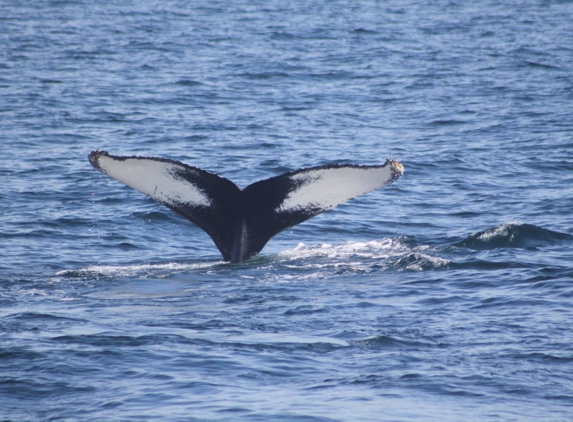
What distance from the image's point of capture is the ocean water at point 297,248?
6.74m

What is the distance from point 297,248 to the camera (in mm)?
11211

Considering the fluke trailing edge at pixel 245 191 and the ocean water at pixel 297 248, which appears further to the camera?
the fluke trailing edge at pixel 245 191

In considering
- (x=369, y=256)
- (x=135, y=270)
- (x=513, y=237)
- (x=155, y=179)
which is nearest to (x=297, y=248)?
(x=369, y=256)

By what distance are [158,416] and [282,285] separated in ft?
10.2

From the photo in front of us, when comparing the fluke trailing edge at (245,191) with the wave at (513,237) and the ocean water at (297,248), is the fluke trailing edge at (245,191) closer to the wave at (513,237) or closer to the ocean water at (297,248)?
the ocean water at (297,248)

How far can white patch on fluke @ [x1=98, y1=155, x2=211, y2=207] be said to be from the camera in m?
8.52

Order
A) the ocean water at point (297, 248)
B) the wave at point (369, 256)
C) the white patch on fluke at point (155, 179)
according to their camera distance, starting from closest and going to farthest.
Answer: the ocean water at point (297, 248)
the white patch on fluke at point (155, 179)
the wave at point (369, 256)

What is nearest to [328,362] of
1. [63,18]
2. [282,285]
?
[282,285]

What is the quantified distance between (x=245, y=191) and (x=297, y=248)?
2.22m

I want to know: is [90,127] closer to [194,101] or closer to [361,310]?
[194,101]

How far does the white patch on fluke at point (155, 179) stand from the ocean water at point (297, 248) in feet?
2.73

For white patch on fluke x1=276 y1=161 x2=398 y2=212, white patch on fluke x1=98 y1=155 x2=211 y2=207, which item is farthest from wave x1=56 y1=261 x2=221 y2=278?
white patch on fluke x1=276 y1=161 x2=398 y2=212

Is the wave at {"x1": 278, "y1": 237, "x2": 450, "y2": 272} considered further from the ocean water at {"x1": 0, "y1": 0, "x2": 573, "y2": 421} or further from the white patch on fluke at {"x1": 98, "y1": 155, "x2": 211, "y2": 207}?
the white patch on fluke at {"x1": 98, "y1": 155, "x2": 211, "y2": 207}

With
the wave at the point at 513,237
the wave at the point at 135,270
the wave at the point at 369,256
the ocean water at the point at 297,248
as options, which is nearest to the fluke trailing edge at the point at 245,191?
the ocean water at the point at 297,248
